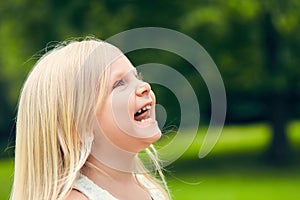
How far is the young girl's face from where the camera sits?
5.23ft

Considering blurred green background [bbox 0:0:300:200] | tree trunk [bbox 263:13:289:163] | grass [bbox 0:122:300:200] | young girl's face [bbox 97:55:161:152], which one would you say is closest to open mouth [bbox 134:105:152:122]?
young girl's face [bbox 97:55:161:152]

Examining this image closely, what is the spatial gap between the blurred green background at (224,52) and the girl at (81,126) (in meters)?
7.92

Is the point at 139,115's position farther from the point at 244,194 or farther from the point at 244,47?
the point at 244,47

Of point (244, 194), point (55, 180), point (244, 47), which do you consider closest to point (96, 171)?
point (55, 180)

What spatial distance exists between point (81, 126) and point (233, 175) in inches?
448

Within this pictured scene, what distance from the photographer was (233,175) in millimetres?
12852

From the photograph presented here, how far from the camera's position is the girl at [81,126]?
1.61 meters

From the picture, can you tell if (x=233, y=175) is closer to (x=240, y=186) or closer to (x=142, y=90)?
→ (x=240, y=186)

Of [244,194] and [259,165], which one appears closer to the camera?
[244,194]

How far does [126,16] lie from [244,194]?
316cm

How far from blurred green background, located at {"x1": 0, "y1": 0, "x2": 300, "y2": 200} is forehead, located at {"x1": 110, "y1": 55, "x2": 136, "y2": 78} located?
7.93 metres

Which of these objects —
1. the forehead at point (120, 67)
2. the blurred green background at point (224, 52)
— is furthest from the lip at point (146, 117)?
the blurred green background at point (224, 52)

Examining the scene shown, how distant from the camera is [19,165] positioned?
167cm

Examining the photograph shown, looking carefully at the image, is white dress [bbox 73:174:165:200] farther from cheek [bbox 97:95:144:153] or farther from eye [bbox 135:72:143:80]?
eye [bbox 135:72:143:80]
